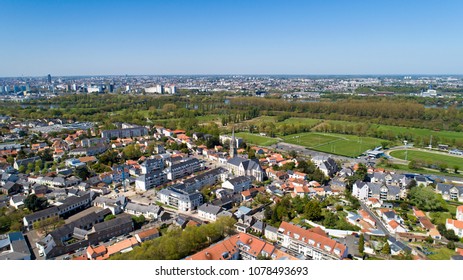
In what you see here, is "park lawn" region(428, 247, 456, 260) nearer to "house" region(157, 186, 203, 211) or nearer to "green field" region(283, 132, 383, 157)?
"house" region(157, 186, 203, 211)

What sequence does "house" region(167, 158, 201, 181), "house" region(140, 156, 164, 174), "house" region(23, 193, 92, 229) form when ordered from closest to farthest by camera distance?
"house" region(23, 193, 92, 229), "house" region(167, 158, 201, 181), "house" region(140, 156, 164, 174)

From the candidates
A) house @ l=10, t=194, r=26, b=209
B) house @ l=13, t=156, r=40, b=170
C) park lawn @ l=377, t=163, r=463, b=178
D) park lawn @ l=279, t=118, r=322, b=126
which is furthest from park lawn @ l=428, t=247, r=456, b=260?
park lawn @ l=279, t=118, r=322, b=126

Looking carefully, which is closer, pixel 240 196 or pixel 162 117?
pixel 240 196

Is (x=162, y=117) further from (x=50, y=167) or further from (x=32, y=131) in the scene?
(x=50, y=167)

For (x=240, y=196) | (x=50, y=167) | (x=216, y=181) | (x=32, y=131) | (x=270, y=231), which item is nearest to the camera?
(x=270, y=231)

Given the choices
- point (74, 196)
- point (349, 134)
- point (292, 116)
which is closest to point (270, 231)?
point (74, 196)

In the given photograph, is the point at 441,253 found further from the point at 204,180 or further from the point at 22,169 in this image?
the point at 22,169
